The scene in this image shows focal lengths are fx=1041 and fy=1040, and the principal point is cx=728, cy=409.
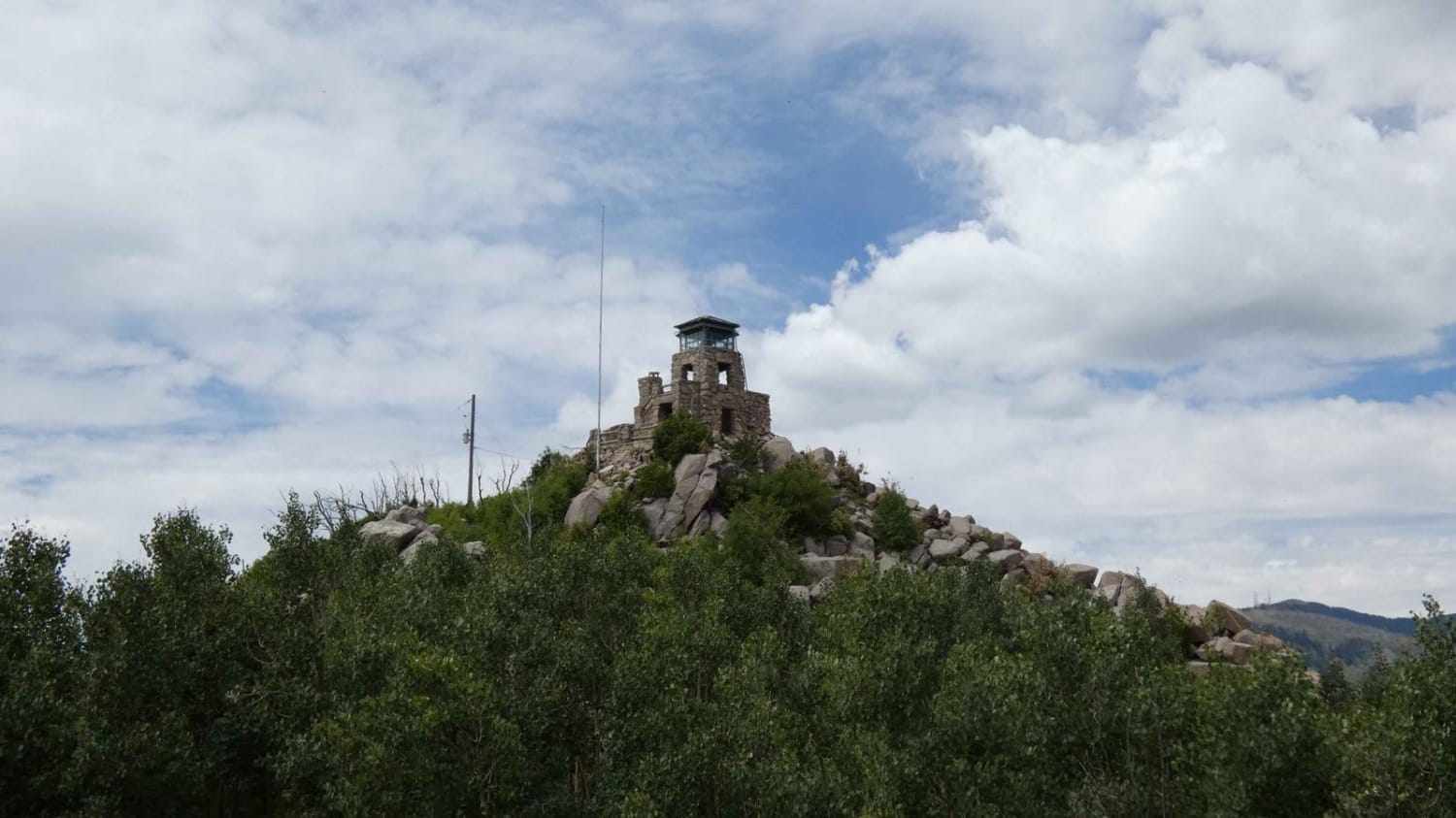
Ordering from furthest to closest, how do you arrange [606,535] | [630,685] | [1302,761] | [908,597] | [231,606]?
[606,535] < [908,597] < [231,606] < [630,685] < [1302,761]

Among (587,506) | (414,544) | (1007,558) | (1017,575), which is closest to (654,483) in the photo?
(587,506)

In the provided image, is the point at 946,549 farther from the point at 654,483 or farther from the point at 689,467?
the point at 654,483

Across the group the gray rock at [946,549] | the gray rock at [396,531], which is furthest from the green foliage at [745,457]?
the gray rock at [396,531]

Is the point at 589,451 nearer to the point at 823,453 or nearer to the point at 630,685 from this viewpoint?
the point at 823,453

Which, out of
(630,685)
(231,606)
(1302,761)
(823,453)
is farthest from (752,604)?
(823,453)

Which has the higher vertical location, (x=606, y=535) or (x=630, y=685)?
(x=606, y=535)

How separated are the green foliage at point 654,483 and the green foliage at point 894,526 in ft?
55.0

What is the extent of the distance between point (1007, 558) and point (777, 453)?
20.5m

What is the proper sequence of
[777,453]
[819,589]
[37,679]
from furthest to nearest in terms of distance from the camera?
[777,453]
[819,589]
[37,679]

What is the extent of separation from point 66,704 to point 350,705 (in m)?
10.5

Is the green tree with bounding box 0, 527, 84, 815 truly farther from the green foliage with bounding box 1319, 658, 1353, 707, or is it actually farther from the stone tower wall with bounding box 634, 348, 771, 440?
Result: the green foliage with bounding box 1319, 658, 1353, 707

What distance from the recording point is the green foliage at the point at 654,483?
80.9 m

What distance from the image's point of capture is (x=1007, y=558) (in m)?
80.1

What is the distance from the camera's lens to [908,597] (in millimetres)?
48438
